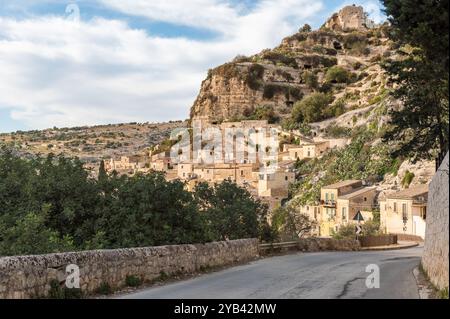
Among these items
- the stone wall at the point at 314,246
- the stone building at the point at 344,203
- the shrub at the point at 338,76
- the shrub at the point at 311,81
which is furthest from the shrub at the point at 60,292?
the shrub at the point at 338,76

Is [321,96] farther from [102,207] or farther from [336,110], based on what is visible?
[102,207]

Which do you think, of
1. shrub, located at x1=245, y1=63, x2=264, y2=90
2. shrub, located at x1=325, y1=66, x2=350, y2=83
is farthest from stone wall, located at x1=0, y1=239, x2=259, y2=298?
shrub, located at x1=325, y1=66, x2=350, y2=83

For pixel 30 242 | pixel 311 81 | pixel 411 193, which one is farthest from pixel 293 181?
pixel 30 242

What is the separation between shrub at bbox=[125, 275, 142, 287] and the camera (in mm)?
14906

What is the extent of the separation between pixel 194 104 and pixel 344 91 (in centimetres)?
4018

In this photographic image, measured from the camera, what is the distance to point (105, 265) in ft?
46.2

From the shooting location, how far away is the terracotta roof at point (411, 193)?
57006 mm

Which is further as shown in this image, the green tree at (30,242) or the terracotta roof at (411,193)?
the terracotta roof at (411,193)

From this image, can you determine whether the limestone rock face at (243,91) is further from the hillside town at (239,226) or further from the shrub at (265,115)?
the hillside town at (239,226)

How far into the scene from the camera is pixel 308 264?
22562 mm

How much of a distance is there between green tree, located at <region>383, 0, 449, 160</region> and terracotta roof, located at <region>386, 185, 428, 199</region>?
3536 cm

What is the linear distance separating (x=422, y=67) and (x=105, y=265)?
37.9 feet

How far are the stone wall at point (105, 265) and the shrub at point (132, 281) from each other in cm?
10

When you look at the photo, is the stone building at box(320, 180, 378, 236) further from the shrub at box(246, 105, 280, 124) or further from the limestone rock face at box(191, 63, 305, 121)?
the limestone rock face at box(191, 63, 305, 121)
